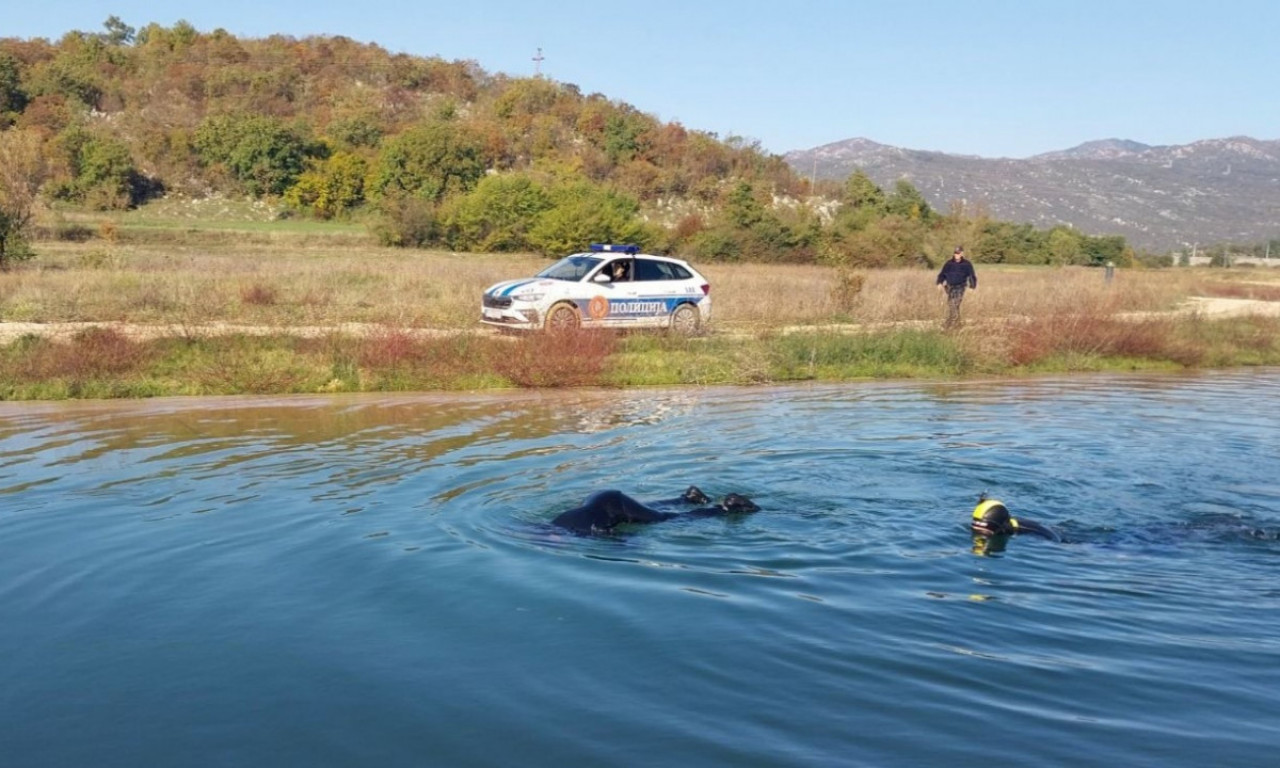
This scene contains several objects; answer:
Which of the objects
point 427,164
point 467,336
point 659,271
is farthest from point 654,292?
point 427,164

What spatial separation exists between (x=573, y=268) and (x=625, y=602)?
1428 cm

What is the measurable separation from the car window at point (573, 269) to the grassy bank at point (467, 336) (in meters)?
1.84

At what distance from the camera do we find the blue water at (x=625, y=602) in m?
5.14

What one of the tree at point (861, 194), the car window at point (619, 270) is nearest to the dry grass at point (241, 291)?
the car window at point (619, 270)

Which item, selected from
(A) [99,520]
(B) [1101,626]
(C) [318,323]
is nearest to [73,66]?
(C) [318,323]

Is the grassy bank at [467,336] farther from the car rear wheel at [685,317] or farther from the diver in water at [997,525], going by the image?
the diver in water at [997,525]

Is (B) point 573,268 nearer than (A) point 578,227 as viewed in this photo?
Yes

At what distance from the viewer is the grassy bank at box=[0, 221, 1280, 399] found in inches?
616

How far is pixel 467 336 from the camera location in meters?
17.3

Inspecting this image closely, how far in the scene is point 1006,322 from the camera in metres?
20.8

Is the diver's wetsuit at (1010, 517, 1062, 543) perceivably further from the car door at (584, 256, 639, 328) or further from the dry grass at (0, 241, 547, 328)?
the dry grass at (0, 241, 547, 328)

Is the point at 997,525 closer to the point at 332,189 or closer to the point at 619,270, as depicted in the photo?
the point at 619,270

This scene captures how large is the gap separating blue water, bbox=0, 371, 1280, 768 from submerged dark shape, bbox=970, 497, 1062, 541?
0.37ft

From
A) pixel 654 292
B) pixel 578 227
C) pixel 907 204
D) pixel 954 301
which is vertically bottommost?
pixel 954 301
